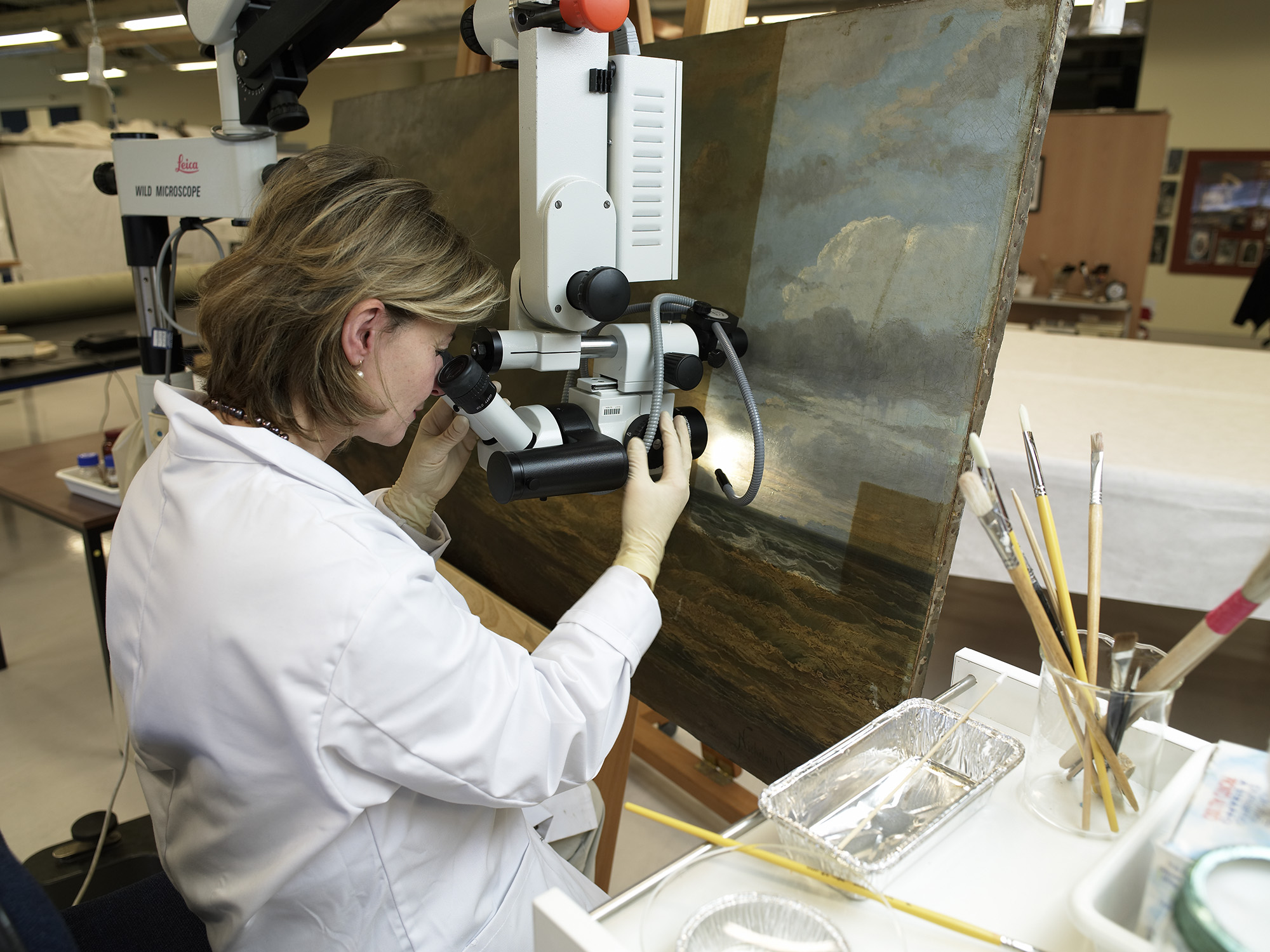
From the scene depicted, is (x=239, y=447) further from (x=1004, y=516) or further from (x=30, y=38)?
(x=30, y=38)

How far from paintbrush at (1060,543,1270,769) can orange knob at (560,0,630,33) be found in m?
0.77

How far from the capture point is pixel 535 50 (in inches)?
35.6

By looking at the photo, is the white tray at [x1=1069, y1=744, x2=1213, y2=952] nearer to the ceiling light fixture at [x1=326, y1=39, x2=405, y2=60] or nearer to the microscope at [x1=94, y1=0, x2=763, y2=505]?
the microscope at [x1=94, y1=0, x2=763, y2=505]

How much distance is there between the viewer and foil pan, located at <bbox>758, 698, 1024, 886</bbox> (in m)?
0.69

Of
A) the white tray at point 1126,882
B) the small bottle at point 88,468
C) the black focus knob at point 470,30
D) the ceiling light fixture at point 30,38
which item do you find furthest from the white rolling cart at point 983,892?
the ceiling light fixture at point 30,38

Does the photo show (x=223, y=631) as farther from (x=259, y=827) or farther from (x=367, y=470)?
(x=367, y=470)

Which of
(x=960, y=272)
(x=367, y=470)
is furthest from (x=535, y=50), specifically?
(x=367, y=470)

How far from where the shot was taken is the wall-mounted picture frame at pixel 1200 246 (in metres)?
6.34

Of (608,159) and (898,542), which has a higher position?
(608,159)

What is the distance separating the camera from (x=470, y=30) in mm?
1069

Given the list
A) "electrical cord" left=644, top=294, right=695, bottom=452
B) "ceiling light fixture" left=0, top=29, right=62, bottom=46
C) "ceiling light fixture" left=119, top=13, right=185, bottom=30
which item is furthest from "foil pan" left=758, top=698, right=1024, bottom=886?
"ceiling light fixture" left=0, top=29, right=62, bottom=46

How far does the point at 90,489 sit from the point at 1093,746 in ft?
7.53

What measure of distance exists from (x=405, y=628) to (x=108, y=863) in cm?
150

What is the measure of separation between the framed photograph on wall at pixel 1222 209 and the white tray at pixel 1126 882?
283 inches
